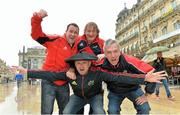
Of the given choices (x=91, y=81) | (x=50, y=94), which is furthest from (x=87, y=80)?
(x=50, y=94)

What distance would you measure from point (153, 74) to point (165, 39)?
35417mm

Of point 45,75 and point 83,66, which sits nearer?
point 83,66

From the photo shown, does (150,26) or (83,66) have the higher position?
(150,26)

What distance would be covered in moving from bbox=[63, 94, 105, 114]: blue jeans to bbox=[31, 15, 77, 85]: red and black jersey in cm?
42

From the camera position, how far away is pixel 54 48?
5.38m

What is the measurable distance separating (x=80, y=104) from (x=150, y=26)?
42.4 metres

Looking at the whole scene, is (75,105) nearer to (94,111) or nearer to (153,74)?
(94,111)

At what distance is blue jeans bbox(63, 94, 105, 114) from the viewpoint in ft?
16.0

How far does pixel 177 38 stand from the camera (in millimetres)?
36531

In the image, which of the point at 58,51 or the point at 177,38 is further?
the point at 177,38

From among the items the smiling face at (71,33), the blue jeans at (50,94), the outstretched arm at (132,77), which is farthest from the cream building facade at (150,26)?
the outstretched arm at (132,77)

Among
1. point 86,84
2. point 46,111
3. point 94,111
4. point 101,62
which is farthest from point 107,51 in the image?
point 46,111

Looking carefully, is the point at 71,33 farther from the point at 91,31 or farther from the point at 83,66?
the point at 83,66

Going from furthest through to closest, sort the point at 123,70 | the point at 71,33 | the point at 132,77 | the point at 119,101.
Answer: the point at 71,33
the point at 119,101
the point at 123,70
the point at 132,77
